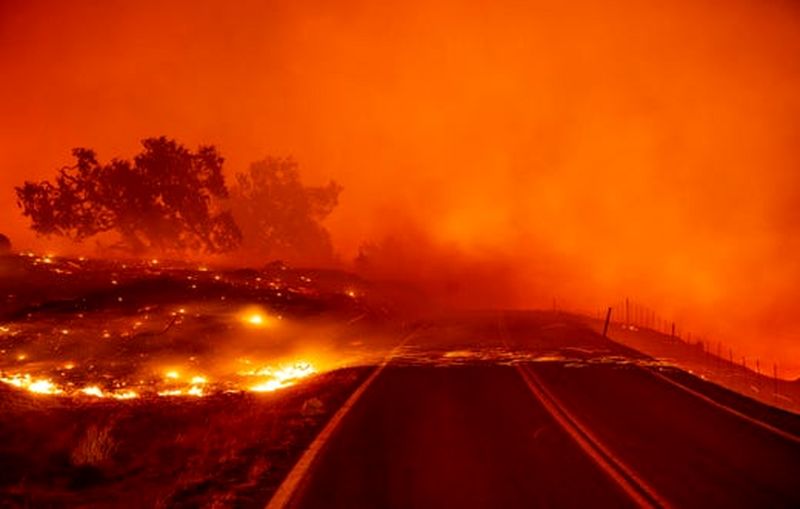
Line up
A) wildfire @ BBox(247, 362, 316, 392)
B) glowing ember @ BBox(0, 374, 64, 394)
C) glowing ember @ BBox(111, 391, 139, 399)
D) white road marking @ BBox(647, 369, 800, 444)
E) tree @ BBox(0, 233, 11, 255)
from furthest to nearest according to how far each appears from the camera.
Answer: tree @ BBox(0, 233, 11, 255) → wildfire @ BBox(247, 362, 316, 392) → glowing ember @ BBox(0, 374, 64, 394) → glowing ember @ BBox(111, 391, 139, 399) → white road marking @ BBox(647, 369, 800, 444)

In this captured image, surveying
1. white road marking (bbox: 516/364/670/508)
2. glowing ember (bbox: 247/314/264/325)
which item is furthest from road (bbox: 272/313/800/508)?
glowing ember (bbox: 247/314/264/325)

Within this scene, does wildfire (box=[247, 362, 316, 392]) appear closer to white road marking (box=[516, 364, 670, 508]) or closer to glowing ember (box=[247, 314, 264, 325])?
white road marking (box=[516, 364, 670, 508])

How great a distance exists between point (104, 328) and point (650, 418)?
20.9 metres

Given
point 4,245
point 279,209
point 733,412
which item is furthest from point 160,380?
point 279,209

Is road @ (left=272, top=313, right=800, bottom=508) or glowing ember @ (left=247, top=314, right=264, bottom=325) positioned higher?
glowing ember @ (left=247, top=314, right=264, bottom=325)

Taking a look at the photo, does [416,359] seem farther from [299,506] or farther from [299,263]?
[299,263]

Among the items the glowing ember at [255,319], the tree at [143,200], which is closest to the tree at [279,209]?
the tree at [143,200]

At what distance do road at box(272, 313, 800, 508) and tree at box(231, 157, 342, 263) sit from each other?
6166cm

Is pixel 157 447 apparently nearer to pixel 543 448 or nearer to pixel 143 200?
pixel 543 448

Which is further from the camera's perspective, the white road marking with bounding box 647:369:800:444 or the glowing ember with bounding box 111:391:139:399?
the glowing ember with bounding box 111:391:139:399

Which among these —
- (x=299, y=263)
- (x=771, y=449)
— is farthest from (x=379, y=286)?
(x=771, y=449)

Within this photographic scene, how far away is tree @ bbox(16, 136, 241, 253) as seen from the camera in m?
51.0

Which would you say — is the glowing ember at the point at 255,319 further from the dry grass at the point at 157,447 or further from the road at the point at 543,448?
the dry grass at the point at 157,447

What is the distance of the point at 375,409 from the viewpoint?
12.3 metres
